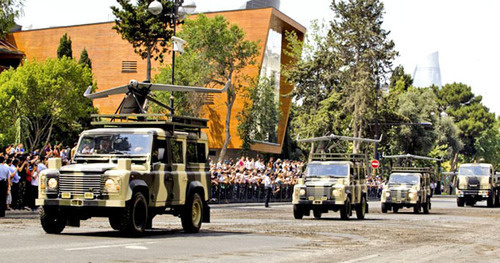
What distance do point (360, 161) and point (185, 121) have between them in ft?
46.0

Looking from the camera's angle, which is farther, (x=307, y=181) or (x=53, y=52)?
(x=53, y=52)

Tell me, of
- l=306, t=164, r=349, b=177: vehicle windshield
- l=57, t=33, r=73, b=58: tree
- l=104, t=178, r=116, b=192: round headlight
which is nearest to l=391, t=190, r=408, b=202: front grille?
l=306, t=164, r=349, b=177: vehicle windshield

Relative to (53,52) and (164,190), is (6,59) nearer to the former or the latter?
(53,52)

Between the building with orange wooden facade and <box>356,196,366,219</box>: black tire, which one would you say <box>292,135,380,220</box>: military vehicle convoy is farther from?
the building with orange wooden facade

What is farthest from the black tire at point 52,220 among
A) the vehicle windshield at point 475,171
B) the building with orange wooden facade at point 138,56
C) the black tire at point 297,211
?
the building with orange wooden facade at point 138,56

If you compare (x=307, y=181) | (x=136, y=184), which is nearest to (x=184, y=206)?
(x=136, y=184)

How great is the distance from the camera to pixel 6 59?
7656 centimetres

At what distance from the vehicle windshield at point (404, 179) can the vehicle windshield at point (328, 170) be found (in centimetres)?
1027

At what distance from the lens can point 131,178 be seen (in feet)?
56.3

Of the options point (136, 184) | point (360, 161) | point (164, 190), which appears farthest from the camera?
point (360, 161)

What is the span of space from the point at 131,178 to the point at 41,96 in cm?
4384

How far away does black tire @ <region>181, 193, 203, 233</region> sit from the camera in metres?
19.6

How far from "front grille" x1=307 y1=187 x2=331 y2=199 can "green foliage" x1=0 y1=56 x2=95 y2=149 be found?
108 feet

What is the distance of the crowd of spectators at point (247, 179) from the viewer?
4281cm
